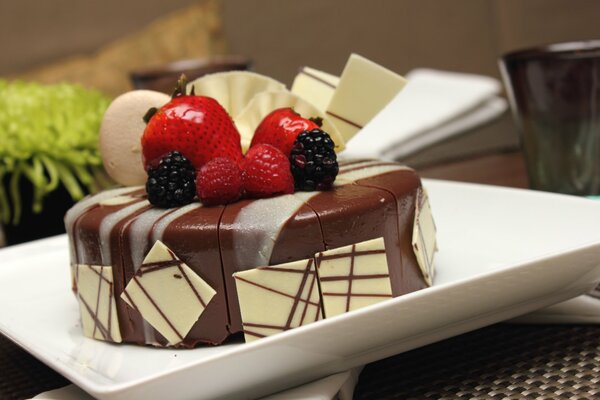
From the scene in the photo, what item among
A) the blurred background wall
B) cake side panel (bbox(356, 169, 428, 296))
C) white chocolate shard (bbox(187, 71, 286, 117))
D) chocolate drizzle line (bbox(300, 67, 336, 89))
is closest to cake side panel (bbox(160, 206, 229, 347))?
cake side panel (bbox(356, 169, 428, 296))

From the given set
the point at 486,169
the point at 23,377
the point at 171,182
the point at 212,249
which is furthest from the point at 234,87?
the point at 486,169

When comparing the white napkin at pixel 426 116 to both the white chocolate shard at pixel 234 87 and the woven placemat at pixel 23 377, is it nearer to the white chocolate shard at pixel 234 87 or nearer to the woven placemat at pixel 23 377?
the white chocolate shard at pixel 234 87

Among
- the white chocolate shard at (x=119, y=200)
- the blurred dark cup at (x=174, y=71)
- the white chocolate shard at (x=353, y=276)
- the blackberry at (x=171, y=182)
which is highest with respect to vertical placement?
the blurred dark cup at (x=174, y=71)

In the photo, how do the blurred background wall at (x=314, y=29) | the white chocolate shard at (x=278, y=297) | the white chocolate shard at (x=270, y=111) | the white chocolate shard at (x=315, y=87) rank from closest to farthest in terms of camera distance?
the white chocolate shard at (x=278, y=297) < the white chocolate shard at (x=270, y=111) < the white chocolate shard at (x=315, y=87) < the blurred background wall at (x=314, y=29)

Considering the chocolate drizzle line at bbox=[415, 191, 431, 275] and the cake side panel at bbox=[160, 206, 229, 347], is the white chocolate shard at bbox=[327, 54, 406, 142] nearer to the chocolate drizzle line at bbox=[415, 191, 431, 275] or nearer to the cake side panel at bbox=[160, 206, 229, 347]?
the chocolate drizzle line at bbox=[415, 191, 431, 275]

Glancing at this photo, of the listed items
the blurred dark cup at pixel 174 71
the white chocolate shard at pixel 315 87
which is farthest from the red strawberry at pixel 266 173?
the blurred dark cup at pixel 174 71
